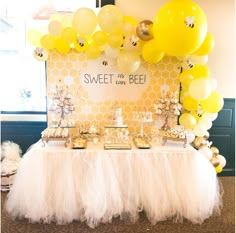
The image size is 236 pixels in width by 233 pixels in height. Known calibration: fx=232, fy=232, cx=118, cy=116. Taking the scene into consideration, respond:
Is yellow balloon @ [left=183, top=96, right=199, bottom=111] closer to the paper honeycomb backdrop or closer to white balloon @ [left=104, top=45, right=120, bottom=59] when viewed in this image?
the paper honeycomb backdrop

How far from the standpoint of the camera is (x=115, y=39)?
2238mm

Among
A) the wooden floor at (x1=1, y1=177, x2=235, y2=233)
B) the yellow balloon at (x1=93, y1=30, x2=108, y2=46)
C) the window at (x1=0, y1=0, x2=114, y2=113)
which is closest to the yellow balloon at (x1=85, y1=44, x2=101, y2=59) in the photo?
the yellow balloon at (x1=93, y1=30, x2=108, y2=46)

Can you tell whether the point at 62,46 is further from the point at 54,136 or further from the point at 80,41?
the point at 54,136

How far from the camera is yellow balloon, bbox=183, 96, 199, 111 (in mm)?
2625

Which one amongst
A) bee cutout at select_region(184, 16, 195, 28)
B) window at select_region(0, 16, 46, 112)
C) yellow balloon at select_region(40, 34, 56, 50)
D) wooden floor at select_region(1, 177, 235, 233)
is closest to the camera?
bee cutout at select_region(184, 16, 195, 28)

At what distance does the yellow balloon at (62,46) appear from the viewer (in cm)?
243

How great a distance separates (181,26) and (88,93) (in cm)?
130

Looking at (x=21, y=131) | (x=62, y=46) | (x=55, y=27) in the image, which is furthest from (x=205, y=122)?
(x=21, y=131)

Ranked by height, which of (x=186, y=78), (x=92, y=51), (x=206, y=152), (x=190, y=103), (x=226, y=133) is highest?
(x=92, y=51)

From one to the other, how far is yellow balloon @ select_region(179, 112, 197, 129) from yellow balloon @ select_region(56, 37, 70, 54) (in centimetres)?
149

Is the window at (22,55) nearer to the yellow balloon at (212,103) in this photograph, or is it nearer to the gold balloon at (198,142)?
the yellow balloon at (212,103)

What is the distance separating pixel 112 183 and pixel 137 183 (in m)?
0.25

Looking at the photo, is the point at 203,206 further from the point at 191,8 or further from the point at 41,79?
the point at 41,79

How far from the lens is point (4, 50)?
3.19m
